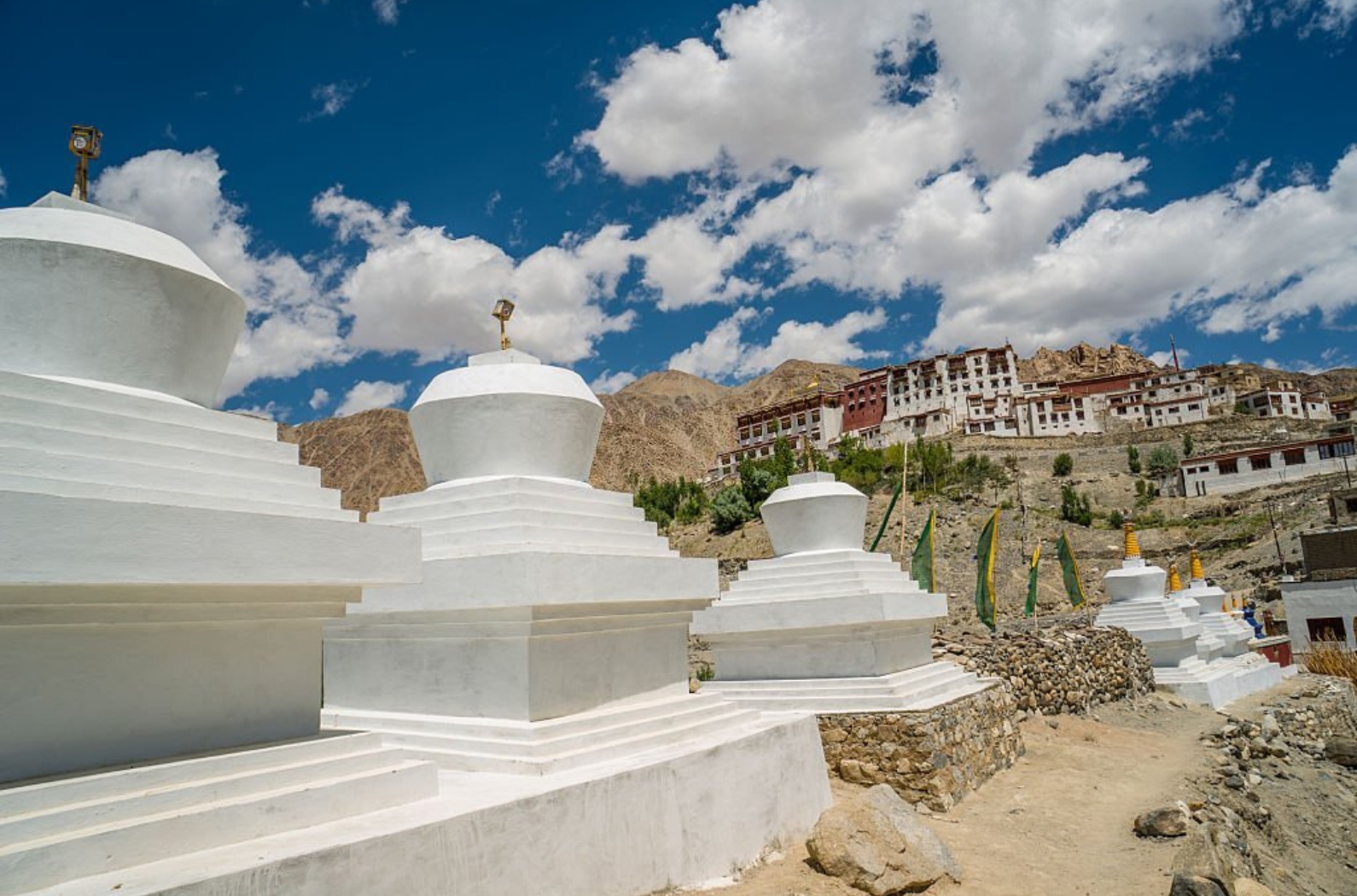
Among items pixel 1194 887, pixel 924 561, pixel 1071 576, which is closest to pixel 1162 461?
pixel 1071 576

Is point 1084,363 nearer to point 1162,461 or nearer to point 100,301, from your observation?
point 1162,461

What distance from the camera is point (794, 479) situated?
9.32 m

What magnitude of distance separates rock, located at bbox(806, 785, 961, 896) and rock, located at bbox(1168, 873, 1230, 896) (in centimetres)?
121

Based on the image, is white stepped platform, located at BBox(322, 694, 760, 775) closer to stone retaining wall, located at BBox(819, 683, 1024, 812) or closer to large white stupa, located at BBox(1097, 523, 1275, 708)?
stone retaining wall, located at BBox(819, 683, 1024, 812)

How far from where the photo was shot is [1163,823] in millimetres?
6375

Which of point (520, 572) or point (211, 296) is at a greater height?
point (211, 296)

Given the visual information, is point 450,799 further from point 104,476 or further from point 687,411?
point 687,411

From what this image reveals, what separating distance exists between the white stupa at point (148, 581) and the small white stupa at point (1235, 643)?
16.2m

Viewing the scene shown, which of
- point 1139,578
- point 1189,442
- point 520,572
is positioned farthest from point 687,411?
point 520,572

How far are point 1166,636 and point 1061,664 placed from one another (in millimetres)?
4088

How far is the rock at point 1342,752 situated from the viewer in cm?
1099

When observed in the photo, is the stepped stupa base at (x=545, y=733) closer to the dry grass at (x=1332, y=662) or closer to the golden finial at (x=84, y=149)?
the golden finial at (x=84, y=149)

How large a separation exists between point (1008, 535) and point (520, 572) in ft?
142

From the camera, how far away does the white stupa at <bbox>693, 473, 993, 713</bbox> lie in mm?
7895
